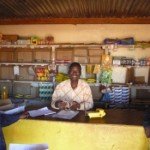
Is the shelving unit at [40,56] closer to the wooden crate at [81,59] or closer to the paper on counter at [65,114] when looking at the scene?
the wooden crate at [81,59]

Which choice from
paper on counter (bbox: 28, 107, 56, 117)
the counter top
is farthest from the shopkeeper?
the counter top

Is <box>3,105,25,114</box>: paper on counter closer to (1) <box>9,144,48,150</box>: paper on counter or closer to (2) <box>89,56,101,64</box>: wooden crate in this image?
(1) <box>9,144,48,150</box>: paper on counter

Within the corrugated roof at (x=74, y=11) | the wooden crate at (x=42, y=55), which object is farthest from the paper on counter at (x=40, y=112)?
the wooden crate at (x=42, y=55)

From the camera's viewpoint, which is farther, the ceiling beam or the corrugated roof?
the ceiling beam

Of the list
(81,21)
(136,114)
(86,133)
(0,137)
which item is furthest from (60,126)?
(81,21)

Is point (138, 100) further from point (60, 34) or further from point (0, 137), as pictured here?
point (0, 137)

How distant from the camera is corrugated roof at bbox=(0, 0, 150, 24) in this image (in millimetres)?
4301

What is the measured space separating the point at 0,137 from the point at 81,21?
3.64m

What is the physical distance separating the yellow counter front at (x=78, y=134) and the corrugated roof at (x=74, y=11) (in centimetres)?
223

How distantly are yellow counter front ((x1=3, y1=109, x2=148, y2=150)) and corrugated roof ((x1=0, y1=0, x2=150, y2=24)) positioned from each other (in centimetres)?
223

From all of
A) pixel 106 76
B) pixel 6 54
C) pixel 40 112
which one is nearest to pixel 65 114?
pixel 40 112

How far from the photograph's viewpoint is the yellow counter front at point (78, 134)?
2.57 m

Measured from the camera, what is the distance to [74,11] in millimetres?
4938

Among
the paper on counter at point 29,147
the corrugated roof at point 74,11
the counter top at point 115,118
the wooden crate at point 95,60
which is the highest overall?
the corrugated roof at point 74,11
